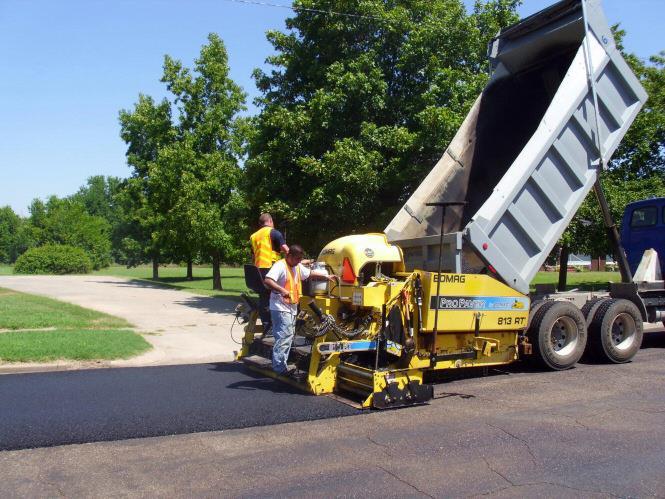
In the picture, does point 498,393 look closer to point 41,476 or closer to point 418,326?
point 418,326

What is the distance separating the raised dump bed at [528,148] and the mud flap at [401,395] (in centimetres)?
Answer: 146


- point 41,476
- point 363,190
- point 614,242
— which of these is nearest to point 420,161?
point 363,190

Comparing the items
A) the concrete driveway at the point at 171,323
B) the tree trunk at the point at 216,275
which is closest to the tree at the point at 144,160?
the tree trunk at the point at 216,275

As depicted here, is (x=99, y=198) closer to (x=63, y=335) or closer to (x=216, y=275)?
(x=216, y=275)

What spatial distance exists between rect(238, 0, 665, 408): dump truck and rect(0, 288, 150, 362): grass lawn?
277 cm

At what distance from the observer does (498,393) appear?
6.88 metres

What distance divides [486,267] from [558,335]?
69.3 inches

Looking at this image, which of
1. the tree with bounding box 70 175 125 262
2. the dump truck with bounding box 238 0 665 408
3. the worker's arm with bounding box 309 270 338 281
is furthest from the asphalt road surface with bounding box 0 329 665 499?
the tree with bounding box 70 175 125 262

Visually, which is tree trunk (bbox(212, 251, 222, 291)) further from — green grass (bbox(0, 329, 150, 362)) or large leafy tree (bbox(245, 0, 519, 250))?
green grass (bbox(0, 329, 150, 362))

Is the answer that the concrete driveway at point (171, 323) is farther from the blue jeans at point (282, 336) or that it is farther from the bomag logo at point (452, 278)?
the bomag logo at point (452, 278)

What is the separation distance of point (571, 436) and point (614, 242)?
515cm

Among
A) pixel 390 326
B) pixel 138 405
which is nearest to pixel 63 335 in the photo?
pixel 138 405

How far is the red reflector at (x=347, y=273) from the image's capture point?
7098 millimetres

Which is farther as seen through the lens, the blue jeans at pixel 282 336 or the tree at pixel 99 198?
the tree at pixel 99 198
